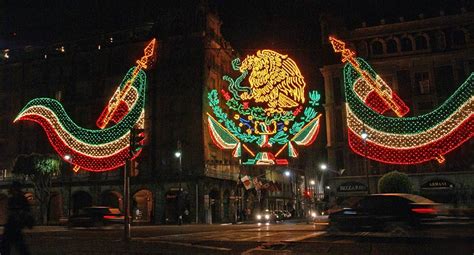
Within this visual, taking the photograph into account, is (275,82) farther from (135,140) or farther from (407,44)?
(407,44)

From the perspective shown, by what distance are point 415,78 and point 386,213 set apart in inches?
1411

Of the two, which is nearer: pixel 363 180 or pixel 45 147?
pixel 363 180

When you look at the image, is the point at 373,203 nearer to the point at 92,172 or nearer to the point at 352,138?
the point at 352,138

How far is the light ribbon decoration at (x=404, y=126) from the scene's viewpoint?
38844 mm

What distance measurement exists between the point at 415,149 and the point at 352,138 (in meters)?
5.95

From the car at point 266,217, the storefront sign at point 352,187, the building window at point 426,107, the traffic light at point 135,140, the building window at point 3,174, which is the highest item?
the building window at point 426,107

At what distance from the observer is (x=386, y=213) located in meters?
16.1

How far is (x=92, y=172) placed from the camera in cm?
5412

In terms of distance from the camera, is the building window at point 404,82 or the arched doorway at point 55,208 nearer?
the building window at point 404,82

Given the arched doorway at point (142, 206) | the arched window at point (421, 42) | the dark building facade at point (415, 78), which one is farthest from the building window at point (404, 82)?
the arched doorway at point (142, 206)

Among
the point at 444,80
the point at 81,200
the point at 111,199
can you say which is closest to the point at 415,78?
the point at 444,80

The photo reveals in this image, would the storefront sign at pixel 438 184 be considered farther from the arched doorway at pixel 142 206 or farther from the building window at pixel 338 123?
the arched doorway at pixel 142 206

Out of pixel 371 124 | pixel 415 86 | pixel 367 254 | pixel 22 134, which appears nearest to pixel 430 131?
pixel 371 124

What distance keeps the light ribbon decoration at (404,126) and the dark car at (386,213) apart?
2203 cm
